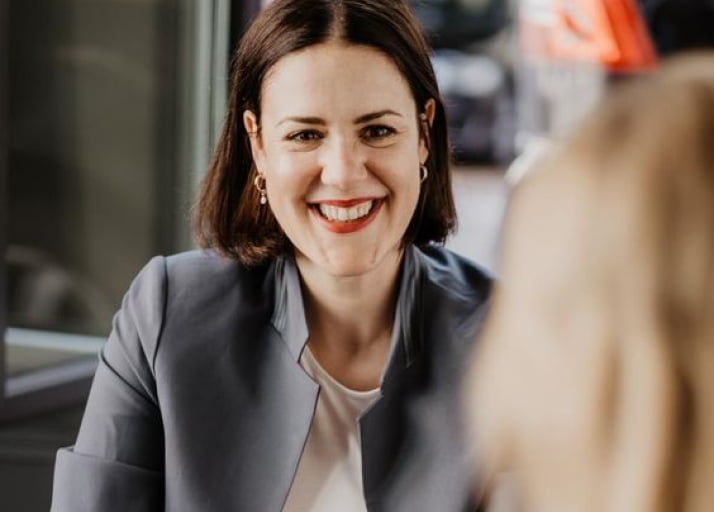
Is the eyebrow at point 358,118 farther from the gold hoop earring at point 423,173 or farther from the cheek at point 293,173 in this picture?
the gold hoop earring at point 423,173

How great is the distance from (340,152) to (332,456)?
363mm

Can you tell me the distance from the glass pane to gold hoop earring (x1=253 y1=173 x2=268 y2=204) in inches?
69.1

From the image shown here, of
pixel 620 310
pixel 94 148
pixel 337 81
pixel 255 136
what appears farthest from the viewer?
pixel 94 148

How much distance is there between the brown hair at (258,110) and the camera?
148 centimetres

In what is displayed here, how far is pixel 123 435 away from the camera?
1.49 meters

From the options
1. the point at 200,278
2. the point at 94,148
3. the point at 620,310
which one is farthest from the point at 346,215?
the point at 94,148

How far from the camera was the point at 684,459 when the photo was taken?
664 millimetres

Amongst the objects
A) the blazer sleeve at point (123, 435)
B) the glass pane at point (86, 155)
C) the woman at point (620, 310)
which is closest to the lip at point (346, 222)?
the blazer sleeve at point (123, 435)

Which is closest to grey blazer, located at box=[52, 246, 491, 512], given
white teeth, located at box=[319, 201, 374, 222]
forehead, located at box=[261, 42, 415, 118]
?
white teeth, located at box=[319, 201, 374, 222]

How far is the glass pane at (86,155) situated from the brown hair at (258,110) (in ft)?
5.68

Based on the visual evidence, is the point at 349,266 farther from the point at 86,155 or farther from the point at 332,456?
the point at 86,155

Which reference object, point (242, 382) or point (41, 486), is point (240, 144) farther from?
point (41, 486)

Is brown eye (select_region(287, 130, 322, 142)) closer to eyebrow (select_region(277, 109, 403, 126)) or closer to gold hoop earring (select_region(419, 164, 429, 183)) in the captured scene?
eyebrow (select_region(277, 109, 403, 126))

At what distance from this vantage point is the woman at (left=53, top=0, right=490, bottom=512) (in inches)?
57.6
